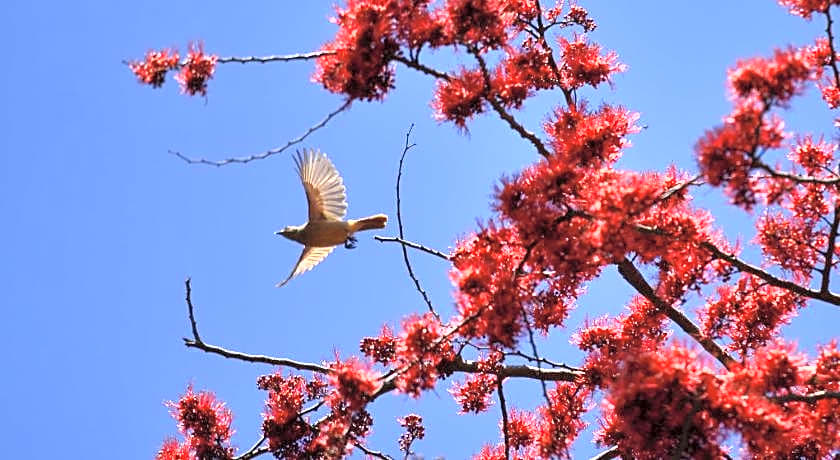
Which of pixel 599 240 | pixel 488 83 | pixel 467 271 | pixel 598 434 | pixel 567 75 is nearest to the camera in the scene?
pixel 599 240

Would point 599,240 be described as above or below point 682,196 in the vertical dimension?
below

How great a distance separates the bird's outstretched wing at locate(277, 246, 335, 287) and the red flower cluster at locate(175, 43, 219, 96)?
1.99 metres

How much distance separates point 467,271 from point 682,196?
173 centimetres

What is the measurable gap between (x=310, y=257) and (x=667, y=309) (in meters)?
3.04

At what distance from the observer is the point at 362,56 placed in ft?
19.4

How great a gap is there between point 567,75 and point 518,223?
2.11m

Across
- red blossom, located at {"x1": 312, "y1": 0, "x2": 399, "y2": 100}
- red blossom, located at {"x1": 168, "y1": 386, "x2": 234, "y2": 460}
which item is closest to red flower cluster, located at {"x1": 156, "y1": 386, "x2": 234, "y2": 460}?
red blossom, located at {"x1": 168, "y1": 386, "x2": 234, "y2": 460}

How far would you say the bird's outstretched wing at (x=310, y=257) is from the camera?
7711mm

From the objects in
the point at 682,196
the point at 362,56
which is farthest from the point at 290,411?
the point at 682,196

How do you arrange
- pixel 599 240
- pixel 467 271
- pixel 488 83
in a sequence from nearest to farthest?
pixel 599 240 → pixel 467 271 → pixel 488 83

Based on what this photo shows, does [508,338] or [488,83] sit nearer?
[508,338]

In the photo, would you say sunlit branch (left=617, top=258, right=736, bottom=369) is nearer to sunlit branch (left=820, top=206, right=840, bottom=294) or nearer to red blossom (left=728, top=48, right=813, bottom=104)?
sunlit branch (left=820, top=206, right=840, bottom=294)

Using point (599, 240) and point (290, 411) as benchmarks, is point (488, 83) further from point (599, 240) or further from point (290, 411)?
point (290, 411)

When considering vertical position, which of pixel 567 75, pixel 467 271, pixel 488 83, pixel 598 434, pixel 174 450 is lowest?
→ pixel 598 434
